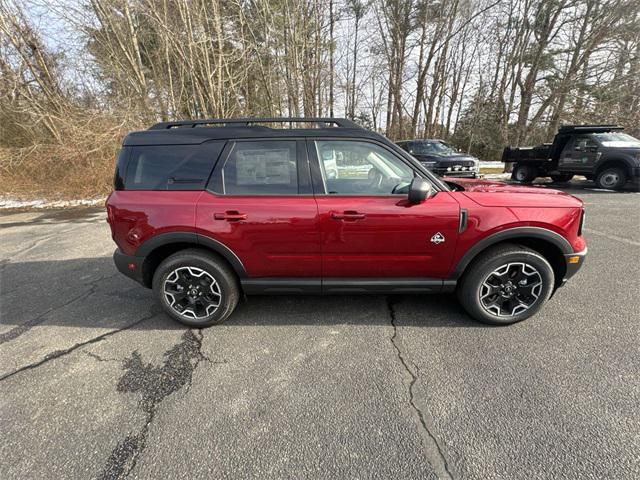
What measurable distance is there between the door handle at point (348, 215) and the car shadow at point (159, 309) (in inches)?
41.2

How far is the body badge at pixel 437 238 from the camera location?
2.54 m

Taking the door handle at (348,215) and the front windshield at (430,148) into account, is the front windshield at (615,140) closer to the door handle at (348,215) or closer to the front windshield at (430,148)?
the front windshield at (430,148)

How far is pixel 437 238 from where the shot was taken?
2551mm

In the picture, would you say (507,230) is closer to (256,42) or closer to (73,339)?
(73,339)

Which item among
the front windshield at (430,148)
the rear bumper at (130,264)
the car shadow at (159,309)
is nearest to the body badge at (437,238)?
the car shadow at (159,309)

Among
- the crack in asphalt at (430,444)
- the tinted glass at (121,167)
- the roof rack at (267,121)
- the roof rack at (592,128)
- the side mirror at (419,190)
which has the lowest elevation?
the crack in asphalt at (430,444)

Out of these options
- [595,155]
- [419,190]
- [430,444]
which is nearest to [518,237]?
[419,190]

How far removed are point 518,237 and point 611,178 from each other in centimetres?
996

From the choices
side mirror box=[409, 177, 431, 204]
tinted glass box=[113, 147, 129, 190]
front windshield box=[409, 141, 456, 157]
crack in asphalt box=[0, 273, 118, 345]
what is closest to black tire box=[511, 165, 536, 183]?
front windshield box=[409, 141, 456, 157]

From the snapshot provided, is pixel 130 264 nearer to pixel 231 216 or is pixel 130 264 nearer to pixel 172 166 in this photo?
pixel 172 166

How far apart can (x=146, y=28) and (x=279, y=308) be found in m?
13.5

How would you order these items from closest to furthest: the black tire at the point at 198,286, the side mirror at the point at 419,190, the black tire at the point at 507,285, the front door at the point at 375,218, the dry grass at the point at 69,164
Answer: the side mirror at the point at 419,190, the front door at the point at 375,218, the black tire at the point at 507,285, the black tire at the point at 198,286, the dry grass at the point at 69,164

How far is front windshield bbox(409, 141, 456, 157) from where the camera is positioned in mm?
11542

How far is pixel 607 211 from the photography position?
6.79m
